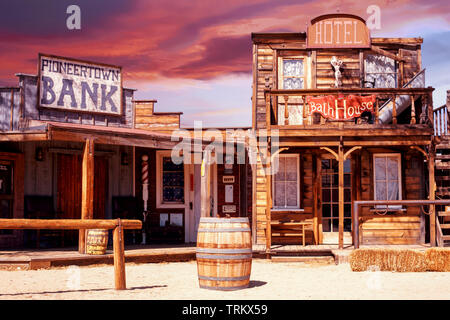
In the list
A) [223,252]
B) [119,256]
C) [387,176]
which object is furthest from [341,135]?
[119,256]

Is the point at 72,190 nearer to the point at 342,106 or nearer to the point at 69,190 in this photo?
the point at 69,190

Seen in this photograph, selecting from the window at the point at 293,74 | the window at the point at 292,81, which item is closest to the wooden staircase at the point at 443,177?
the window at the point at 292,81

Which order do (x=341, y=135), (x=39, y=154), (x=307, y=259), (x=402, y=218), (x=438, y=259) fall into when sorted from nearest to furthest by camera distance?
1. (x=438, y=259)
2. (x=307, y=259)
3. (x=341, y=135)
4. (x=39, y=154)
5. (x=402, y=218)

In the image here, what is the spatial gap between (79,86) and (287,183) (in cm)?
→ 627

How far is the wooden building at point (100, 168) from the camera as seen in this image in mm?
13672

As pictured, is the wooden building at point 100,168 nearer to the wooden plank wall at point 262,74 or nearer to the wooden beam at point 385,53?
the wooden plank wall at point 262,74


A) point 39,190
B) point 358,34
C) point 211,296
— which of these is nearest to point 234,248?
point 211,296

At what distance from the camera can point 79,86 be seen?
16.0 m

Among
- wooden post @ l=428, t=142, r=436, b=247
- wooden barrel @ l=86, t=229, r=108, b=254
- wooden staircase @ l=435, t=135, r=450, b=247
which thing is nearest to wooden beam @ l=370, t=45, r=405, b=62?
wooden staircase @ l=435, t=135, r=450, b=247

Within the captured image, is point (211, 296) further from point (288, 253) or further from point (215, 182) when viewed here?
point (215, 182)

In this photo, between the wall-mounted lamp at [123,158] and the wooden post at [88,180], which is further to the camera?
the wall-mounted lamp at [123,158]

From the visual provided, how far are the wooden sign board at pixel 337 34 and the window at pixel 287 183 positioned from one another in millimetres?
3005

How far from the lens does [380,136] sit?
13125 mm

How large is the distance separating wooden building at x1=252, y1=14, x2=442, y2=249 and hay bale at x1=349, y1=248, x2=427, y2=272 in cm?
292
